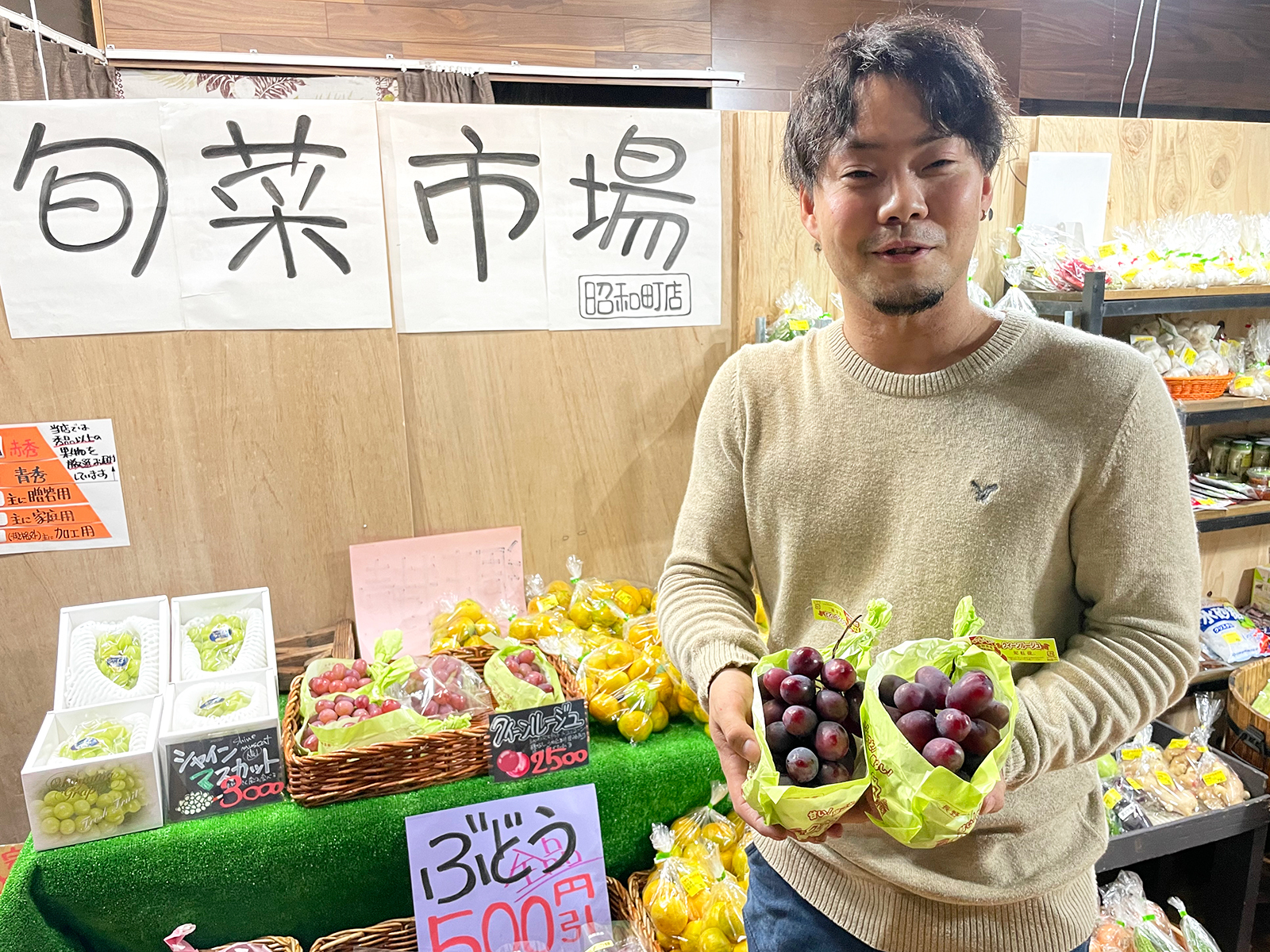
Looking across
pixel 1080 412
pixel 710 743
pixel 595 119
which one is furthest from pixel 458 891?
pixel 595 119

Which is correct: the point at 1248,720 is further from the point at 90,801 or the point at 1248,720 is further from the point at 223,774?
the point at 90,801

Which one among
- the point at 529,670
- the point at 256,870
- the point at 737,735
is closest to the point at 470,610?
the point at 529,670

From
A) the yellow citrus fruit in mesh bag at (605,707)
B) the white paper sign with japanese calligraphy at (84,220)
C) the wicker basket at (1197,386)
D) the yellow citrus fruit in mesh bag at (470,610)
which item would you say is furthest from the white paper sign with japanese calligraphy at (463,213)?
the wicker basket at (1197,386)

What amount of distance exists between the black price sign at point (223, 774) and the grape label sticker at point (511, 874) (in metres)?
0.27

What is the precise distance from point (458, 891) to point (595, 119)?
172 centimetres

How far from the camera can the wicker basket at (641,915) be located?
60.7 inches

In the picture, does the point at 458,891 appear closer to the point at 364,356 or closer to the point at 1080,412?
the point at 364,356

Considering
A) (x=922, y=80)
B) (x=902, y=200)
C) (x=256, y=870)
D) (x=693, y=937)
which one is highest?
(x=922, y=80)

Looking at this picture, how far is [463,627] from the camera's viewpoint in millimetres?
1982

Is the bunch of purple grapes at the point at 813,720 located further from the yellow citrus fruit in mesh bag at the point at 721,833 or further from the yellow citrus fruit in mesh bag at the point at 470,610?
the yellow citrus fruit in mesh bag at the point at 470,610

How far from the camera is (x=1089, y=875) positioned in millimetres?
1038

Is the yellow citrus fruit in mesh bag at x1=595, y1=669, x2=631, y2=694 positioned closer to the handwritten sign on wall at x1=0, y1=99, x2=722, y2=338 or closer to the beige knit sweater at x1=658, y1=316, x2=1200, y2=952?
the beige knit sweater at x1=658, y1=316, x2=1200, y2=952

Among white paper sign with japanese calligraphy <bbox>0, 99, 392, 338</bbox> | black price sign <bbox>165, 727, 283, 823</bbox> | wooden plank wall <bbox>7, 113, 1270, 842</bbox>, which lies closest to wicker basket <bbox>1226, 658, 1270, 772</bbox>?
wooden plank wall <bbox>7, 113, 1270, 842</bbox>

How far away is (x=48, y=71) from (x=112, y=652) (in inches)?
77.3
